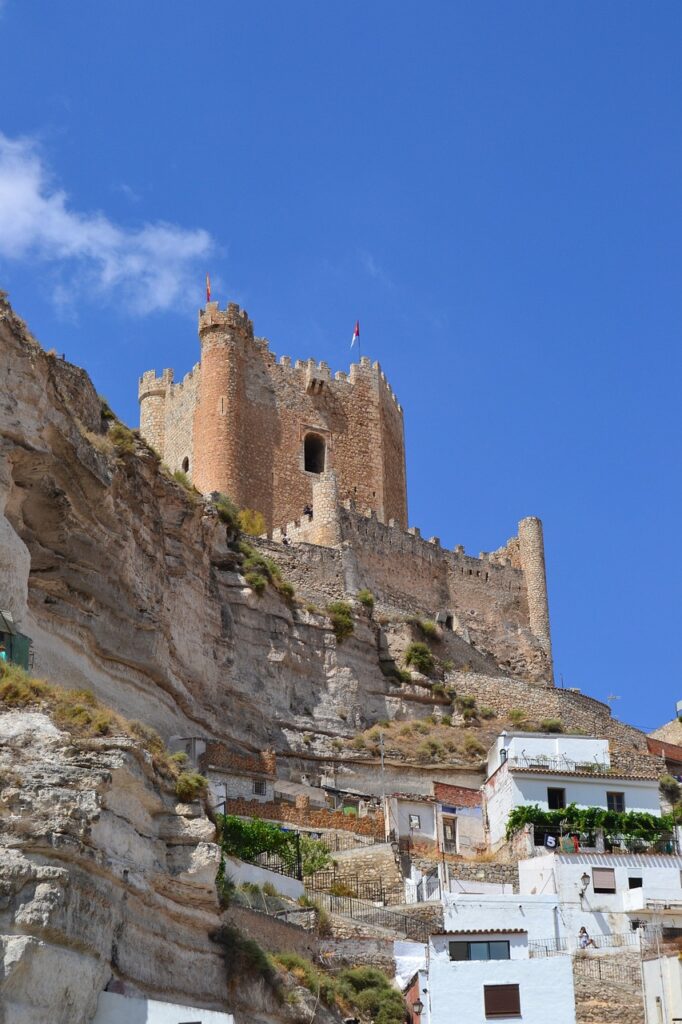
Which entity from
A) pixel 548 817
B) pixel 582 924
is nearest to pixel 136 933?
pixel 582 924

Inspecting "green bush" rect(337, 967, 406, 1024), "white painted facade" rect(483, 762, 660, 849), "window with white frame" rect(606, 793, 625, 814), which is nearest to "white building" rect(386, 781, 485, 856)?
"white painted facade" rect(483, 762, 660, 849)

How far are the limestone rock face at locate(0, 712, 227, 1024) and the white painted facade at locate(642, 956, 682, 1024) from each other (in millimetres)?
9410

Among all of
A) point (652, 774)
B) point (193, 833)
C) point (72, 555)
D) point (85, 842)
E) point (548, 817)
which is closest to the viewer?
point (85, 842)

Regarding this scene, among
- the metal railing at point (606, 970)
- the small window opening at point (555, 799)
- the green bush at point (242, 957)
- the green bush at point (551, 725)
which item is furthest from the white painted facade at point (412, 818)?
the green bush at point (242, 957)

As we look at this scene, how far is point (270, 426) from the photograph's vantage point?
6194cm

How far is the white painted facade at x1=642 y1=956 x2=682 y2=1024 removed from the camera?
93.8 ft

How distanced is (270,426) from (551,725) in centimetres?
1809

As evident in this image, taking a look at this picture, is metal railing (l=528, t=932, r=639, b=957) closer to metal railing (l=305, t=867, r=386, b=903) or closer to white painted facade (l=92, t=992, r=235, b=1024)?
metal railing (l=305, t=867, r=386, b=903)

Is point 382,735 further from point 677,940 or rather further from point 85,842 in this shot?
point 85,842

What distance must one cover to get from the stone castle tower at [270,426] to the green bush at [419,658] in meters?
11.0

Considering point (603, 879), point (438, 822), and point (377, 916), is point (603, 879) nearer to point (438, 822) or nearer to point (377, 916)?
point (377, 916)

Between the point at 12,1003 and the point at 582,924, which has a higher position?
the point at 582,924

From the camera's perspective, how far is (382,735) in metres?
44.9

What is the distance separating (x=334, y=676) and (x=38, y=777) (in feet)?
85.0
